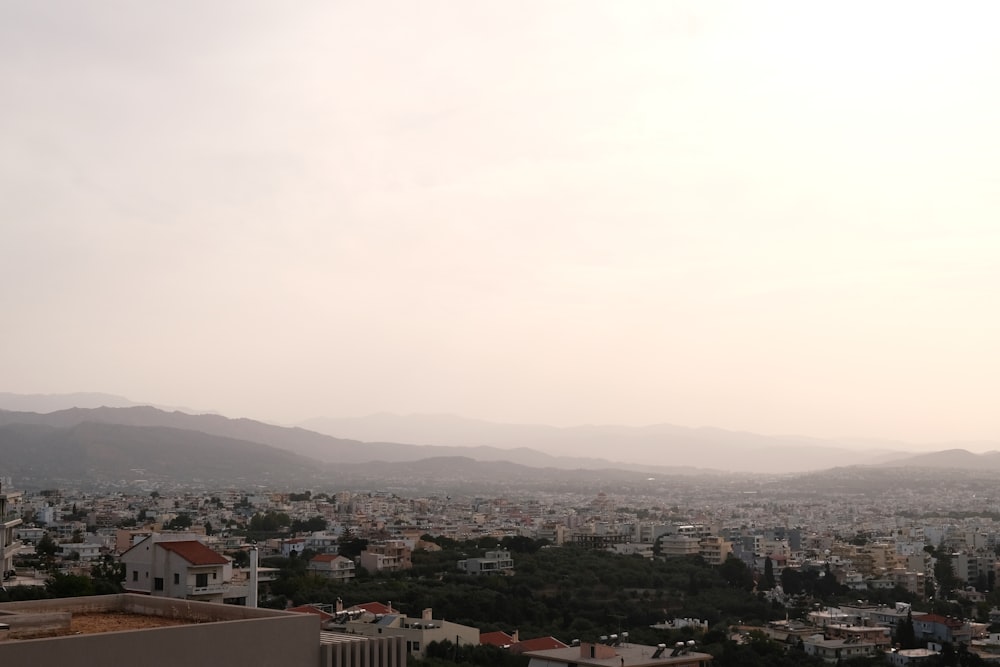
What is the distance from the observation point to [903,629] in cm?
3403

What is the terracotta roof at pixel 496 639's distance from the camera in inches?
1093

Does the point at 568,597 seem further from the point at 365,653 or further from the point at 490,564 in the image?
the point at 365,653

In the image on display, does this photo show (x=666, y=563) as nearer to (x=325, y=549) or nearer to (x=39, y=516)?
(x=325, y=549)

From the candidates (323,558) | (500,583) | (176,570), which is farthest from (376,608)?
(176,570)

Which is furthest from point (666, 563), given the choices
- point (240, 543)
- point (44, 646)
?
point (44, 646)

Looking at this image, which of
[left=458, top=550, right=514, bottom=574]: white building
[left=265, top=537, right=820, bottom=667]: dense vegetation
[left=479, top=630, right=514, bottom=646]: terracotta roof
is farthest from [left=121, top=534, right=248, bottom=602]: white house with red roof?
[left=458, top=550, right=514, bottom=574]: white building

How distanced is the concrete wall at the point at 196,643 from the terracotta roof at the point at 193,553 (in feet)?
28.8

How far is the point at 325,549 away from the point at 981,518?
70785 mm

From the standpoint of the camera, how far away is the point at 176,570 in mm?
17266

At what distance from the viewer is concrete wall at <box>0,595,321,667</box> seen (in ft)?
21.4

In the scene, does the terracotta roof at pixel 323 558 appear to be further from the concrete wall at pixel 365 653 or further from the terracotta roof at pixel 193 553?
the concrete wall at pixel 365 653

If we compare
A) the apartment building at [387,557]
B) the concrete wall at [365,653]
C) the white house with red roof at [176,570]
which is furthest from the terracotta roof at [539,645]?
the concrete wall at [365,653]

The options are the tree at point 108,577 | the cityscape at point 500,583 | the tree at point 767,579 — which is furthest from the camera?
the tree at point 767,579

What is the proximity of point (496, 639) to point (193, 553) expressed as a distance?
12591 mm
